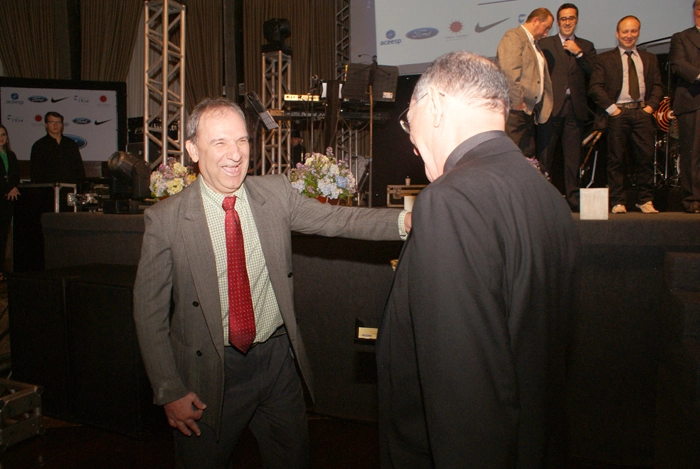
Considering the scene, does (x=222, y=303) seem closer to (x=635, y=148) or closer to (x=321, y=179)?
(x=321, y=179)

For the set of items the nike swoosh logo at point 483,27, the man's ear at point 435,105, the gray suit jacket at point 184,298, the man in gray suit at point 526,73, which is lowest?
the gray suit jacket at point 184,298

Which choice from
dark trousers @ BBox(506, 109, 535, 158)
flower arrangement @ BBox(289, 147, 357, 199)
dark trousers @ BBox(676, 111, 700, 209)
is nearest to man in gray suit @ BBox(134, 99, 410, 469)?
flower arrangement @ BBox(289, 147, 357, 199)

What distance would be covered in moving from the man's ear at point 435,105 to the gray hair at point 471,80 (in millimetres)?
14

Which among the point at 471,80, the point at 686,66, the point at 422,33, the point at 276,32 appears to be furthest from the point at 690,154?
the point at 276,32

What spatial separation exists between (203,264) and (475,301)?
108 centimetres

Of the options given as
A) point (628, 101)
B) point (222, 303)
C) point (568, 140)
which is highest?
point (628, 101)

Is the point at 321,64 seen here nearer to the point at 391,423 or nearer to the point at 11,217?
the point at 11,217

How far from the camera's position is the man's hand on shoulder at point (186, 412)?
5.18 feet

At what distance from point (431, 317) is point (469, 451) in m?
0.25

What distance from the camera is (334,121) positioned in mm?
5953

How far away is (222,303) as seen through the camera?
167 cm

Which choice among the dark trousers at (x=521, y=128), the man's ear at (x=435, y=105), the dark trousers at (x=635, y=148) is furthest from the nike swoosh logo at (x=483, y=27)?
the man's ear at (x=435, y=105)

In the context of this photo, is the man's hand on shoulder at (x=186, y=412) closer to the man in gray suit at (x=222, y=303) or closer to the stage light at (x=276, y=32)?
the man in gray suit at (x=222, y=303)

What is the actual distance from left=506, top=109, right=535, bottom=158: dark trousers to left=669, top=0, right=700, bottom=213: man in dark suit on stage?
3.91 ft
